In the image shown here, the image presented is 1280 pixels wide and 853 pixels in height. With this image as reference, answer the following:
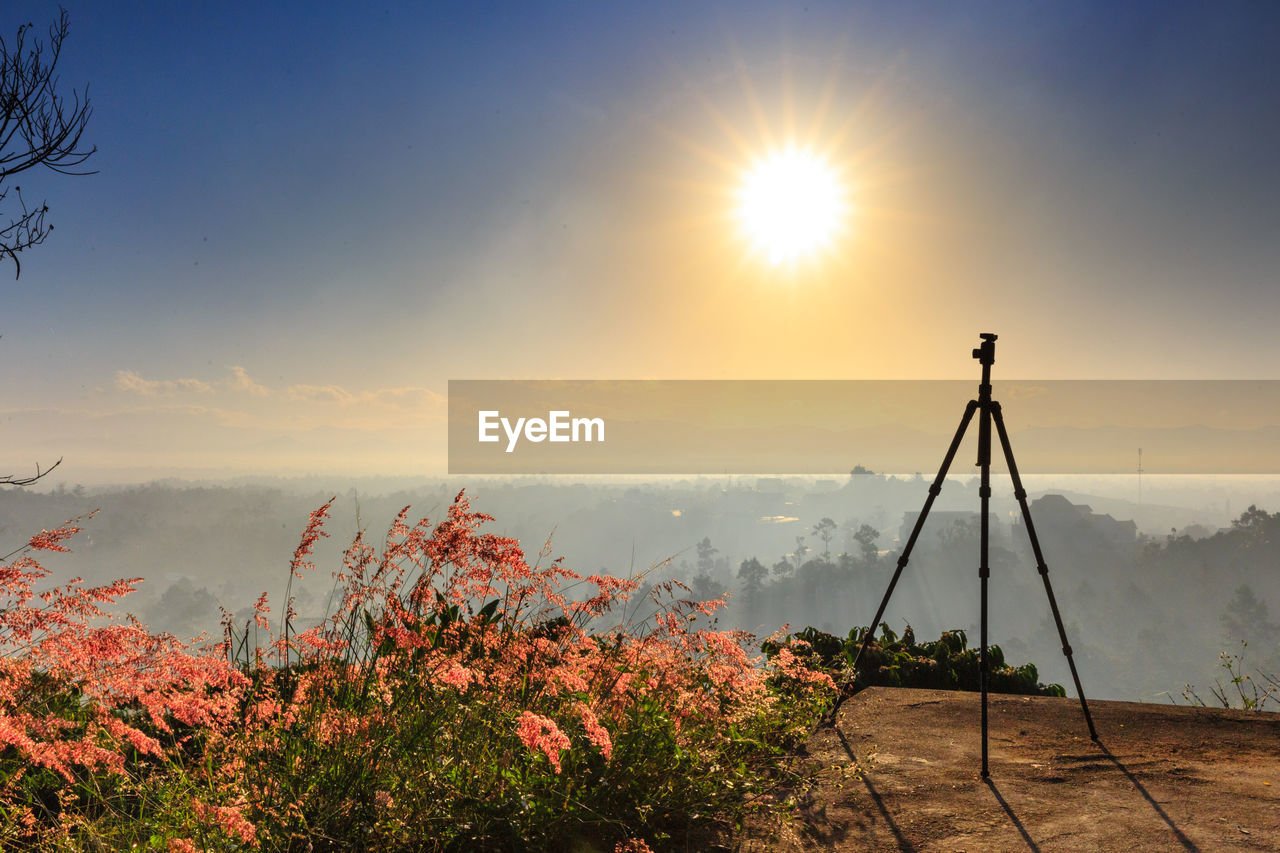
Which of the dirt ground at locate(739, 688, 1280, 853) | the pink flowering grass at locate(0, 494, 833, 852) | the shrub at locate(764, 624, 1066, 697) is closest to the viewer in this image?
the pink flowering grass at locate(0, 494, 833, 852)

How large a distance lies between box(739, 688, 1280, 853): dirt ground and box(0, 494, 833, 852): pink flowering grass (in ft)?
1.80

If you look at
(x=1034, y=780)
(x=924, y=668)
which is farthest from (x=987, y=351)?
(x=924, y=668)

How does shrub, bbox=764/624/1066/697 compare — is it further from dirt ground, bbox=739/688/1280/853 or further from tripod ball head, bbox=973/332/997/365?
tripod ball head, bbox=973/332/997/365

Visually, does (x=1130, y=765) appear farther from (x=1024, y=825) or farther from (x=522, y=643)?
(x=522, y=643)

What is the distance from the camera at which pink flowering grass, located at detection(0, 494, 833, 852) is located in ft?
10.1

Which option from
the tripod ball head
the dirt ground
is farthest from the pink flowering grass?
the tripod ball head

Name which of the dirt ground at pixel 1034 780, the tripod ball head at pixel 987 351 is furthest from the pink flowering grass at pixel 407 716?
the tripod ball head at pixel 987 351

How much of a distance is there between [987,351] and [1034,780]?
284 cm

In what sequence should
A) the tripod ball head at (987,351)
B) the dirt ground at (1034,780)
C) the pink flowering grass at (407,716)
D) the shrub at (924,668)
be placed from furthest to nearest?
the shrub at (924,668)
the tripod ball head at (987,351)
the dirt ground at (1034,780)
the pink flowering grass at (407,716)

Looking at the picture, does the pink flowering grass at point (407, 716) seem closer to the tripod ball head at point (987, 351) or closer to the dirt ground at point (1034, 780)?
the dirt ground at point (1034, 780)

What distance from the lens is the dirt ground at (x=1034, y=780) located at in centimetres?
367

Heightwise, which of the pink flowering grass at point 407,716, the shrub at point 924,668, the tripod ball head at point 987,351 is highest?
the tripod ball head at point 987,351

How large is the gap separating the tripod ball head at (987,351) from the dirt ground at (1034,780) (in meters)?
2.76

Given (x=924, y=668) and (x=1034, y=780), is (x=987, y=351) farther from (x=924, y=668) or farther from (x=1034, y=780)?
(x=924, y=668)
